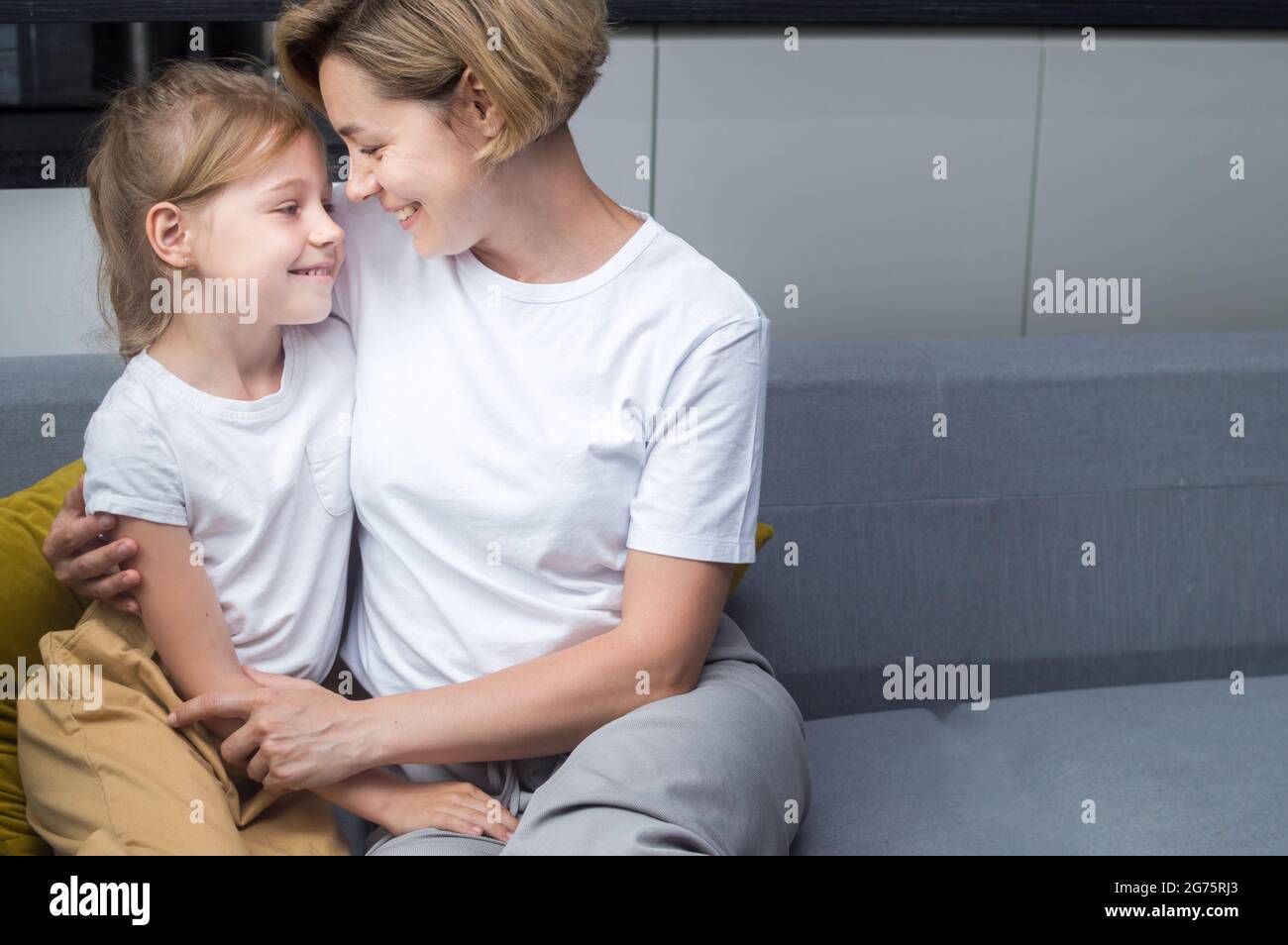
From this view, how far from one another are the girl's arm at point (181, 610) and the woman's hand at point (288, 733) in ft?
0.08

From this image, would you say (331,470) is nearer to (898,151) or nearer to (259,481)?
(259,481)

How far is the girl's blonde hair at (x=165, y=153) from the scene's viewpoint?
1.25m

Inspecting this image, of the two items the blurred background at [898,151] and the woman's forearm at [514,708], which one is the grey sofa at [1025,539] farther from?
the woman's forearm at [514,708]

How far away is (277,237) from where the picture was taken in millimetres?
1256

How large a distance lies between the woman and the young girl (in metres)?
0.03

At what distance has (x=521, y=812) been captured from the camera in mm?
1316

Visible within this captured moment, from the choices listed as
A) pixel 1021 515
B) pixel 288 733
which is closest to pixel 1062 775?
pixel 1021 515

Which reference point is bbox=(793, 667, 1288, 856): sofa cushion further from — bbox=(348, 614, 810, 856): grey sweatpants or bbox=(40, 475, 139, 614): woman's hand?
bbox=(40, 475, 139, 614): woman's hand

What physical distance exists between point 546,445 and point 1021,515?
85 cm
